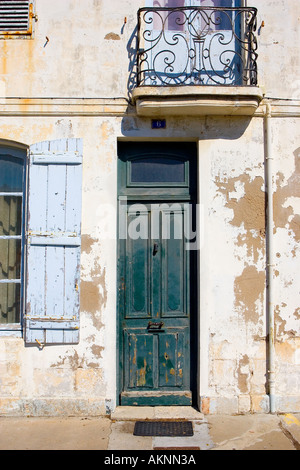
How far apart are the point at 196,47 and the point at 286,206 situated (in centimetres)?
221

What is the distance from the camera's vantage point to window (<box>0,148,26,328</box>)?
555 centimetres

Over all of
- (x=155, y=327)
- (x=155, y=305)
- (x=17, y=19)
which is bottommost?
(x=155, y=327)

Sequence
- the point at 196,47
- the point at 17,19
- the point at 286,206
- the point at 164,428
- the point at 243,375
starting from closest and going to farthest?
1. the point at 164,428
2. the point at 243,375
3. the point at 286,206
4. the point at 17,19
5. the point at 196,47

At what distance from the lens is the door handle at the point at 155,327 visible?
5.50 meters

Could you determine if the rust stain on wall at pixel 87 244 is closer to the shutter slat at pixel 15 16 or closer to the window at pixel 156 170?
the window at pixel 156 170

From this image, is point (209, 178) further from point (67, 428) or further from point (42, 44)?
point (67, 428)

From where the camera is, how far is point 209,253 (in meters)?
5.42

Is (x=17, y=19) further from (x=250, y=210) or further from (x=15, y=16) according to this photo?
(x=250, y=210)

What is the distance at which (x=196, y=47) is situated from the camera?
5707 mm

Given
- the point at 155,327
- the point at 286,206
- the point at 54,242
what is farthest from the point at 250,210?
the point at 54,242

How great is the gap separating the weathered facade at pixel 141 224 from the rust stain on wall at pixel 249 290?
16mm

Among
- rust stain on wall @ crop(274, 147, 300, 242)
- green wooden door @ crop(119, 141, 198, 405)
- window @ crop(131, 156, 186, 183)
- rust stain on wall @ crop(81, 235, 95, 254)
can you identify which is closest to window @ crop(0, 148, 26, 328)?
rust stain on wall @ crop(81, 235, 95, 254)

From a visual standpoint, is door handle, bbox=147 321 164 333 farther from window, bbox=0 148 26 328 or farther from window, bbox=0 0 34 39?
window, bbox=0 0 34 39

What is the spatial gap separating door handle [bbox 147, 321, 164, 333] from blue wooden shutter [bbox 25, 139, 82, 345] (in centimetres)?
85
